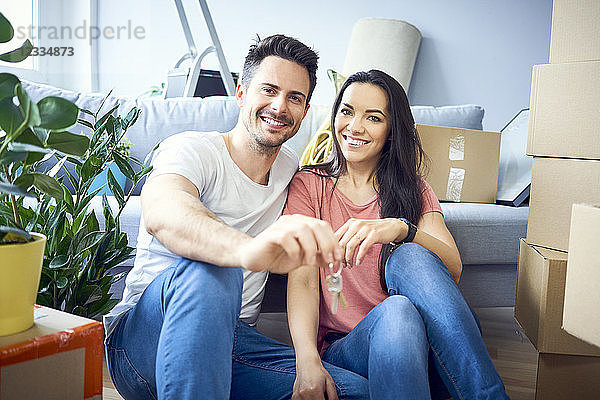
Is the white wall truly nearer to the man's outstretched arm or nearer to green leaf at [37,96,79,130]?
the man's outstretched arm

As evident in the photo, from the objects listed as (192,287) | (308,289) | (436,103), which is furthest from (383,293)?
(436,103)

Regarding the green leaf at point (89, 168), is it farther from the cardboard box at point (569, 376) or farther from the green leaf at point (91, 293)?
the cardboard box at point (569, 376)

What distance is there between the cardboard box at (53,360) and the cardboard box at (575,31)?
1.17 m

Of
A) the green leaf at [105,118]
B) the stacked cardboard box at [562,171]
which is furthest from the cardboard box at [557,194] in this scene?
the green leaf at [105,118]

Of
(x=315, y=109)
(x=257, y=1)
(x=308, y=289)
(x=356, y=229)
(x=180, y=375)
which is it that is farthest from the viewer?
(x=257, y=1)

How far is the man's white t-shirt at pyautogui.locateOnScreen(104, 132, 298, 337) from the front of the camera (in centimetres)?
119

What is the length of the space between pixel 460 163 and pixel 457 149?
2.1 inches

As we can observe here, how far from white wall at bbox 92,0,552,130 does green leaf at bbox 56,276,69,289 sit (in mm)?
2677

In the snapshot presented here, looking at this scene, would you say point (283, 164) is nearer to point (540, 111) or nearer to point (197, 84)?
point (540, 111)

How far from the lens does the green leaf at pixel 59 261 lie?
1.03 meters

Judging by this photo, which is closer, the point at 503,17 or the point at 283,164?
the point at 283,164

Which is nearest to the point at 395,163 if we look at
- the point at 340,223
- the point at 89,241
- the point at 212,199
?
the point at 340,223

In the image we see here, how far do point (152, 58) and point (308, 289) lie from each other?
10.6ft

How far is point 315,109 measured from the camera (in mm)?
2367
